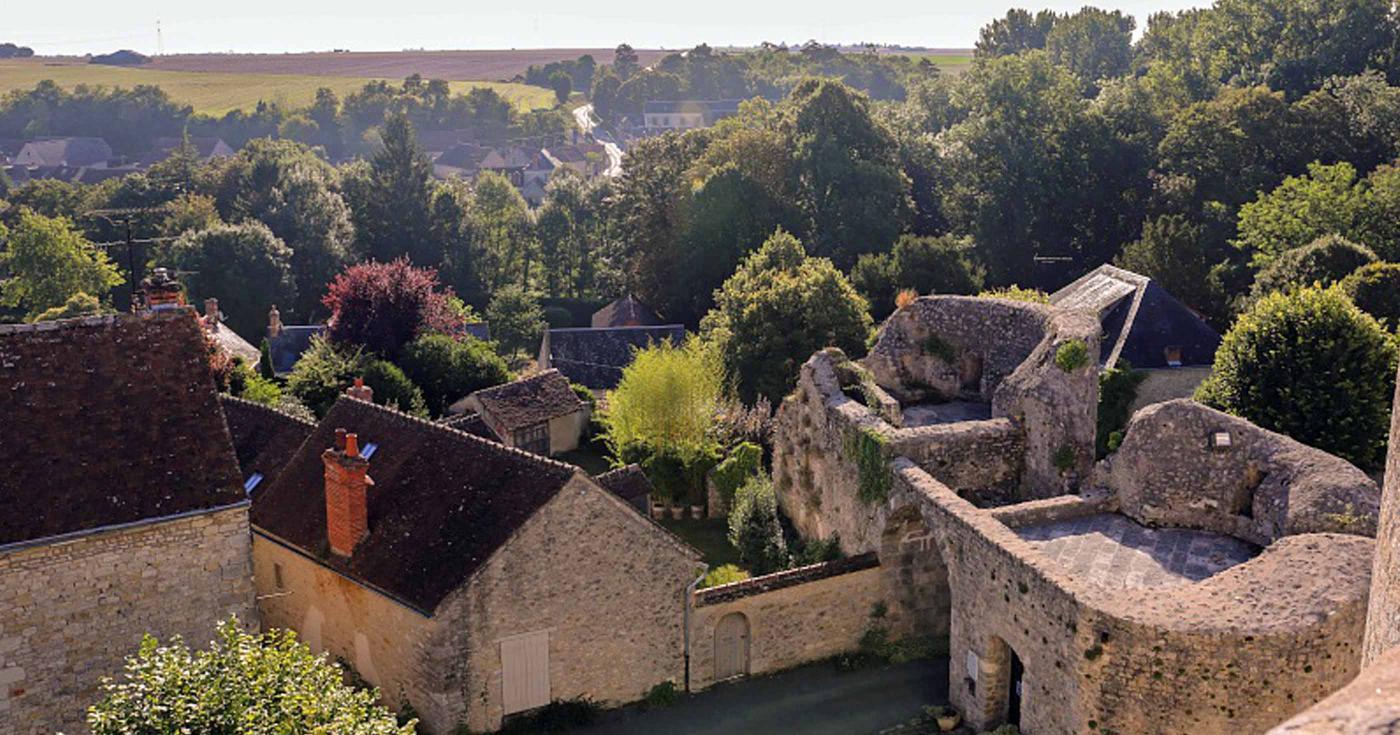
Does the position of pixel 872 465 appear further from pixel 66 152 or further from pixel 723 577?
pixel 66 152

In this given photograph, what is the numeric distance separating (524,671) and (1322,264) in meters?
27.2

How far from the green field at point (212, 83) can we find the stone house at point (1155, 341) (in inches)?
5200

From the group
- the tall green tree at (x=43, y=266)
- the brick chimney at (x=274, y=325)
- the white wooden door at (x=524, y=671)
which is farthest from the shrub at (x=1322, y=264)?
the tall green tree at (x=43, y=266)

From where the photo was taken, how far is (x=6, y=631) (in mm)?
16656

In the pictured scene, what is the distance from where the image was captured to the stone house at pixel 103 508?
16859 mm

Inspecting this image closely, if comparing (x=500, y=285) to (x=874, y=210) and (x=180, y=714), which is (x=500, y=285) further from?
(x=180, y=714)

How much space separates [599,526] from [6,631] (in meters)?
8.12

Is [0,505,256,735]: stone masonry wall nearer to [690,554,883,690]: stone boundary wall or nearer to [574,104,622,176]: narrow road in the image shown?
[690,554,883,690]: stone boundary wall

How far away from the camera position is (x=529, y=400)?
36.7 m

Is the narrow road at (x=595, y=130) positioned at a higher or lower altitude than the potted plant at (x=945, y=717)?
higher

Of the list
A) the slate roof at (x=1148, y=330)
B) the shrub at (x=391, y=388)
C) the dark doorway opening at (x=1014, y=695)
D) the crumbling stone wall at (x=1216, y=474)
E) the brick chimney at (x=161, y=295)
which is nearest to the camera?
the crumbling stone wall at (x=1216, y=474)

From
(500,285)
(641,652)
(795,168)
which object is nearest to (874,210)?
(795,168)

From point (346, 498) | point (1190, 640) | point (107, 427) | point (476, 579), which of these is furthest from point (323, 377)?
point (1190, 640)

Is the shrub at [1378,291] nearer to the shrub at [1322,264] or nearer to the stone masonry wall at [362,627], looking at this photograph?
the shrub at [1322,264]
